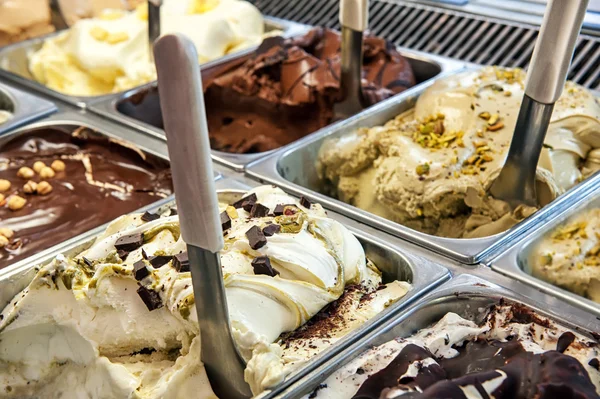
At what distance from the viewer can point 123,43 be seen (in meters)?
2.88

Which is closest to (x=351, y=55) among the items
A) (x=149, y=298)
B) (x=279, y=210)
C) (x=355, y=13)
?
(x=355, y=13)

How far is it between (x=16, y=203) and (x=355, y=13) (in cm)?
120

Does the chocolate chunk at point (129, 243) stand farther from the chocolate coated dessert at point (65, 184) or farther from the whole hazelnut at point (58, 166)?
the whole hazelnut at point (58, 166)

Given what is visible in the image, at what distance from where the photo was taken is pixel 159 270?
1.27 meters

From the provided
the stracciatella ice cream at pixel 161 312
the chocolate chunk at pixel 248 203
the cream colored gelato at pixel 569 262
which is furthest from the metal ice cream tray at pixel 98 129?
the cream colored gelato at pixel 569 262

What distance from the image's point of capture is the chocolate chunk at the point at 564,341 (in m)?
1.18

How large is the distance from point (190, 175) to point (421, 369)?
0.50 m

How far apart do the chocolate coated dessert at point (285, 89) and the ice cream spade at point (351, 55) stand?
4 centimetres

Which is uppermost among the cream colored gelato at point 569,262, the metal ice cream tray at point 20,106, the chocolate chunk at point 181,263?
the chocolate chunk at point 181,263

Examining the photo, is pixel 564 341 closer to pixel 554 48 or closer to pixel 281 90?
pixel 554 48

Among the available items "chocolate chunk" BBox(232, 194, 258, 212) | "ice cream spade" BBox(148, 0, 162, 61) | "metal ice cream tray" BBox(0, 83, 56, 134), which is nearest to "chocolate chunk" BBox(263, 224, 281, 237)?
"chocolate chunk" BBox(232, 194, 258, 212)

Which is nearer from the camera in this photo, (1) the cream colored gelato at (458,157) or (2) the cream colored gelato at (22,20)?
(1) the cream colored gelato at (458,157)

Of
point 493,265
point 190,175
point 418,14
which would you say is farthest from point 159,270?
point 418,14

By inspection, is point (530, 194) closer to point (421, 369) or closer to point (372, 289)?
point (372, 289)
